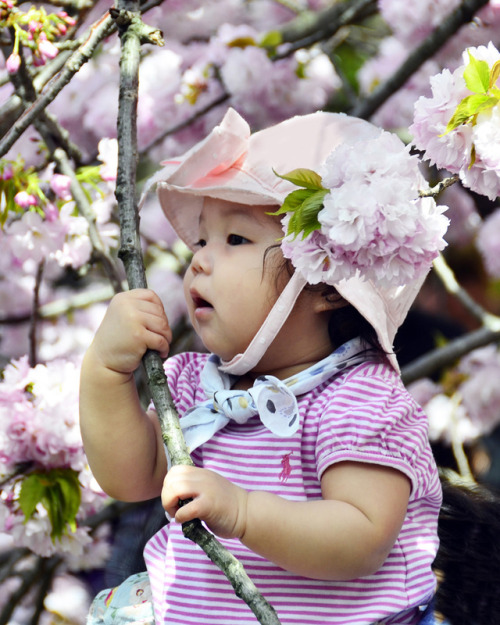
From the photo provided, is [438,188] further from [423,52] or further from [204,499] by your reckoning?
[423,52]

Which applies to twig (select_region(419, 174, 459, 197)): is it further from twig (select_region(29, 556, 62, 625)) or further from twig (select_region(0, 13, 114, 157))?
twig (select_region(29, 556, 62, 625))

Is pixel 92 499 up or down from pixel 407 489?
down

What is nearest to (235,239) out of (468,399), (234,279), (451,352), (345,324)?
(234,279)

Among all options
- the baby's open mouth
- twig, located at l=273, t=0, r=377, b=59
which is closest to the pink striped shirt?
the baby's open mouth

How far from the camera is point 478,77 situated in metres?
1.10

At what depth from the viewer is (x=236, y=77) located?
9.39ft

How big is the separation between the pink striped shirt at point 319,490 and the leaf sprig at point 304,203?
0.38m

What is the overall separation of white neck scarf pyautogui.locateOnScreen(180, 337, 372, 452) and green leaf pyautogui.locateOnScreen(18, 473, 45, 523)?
0.51 meters

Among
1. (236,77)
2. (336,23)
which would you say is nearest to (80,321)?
(236,77)

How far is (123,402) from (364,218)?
585 millimetres

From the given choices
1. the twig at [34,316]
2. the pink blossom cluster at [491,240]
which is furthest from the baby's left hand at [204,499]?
the pink blossom cluster at [491,240]

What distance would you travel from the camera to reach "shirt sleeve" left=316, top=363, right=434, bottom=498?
1343 millimetres

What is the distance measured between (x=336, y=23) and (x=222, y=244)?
165 centimetres

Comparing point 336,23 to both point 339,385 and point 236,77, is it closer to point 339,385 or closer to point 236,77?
point 236,77
